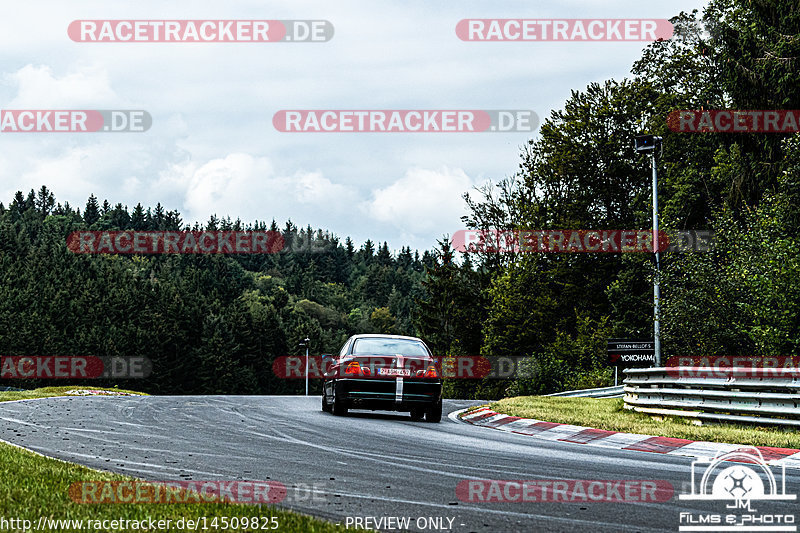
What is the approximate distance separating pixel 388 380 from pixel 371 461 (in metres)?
6.47

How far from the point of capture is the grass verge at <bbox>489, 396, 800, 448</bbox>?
41.5 ft

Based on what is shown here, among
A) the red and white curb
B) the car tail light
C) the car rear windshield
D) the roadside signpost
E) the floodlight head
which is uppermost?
the floodlight head

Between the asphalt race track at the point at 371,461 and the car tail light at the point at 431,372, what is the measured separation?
0.95 metres

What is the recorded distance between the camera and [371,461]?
10016 mm

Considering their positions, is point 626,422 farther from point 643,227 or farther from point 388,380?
point 643,227

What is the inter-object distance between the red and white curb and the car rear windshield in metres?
1.93

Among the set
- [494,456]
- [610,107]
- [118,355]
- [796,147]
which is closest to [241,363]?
[118,355]

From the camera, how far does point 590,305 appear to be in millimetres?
46938

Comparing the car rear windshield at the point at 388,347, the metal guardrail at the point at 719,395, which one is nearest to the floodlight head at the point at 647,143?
the metal guardrail at the point at 719,395

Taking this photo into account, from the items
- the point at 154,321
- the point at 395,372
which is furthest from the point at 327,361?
the point at 154,321

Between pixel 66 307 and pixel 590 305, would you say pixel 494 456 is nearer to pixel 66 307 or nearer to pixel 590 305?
pixel 590 305

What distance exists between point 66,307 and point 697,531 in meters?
109

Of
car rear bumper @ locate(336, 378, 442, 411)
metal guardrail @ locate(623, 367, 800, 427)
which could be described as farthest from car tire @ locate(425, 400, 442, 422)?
metal guardrail @ locate(623, 367, 800, 427)

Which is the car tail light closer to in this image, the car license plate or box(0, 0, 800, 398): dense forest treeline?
the car license plate
